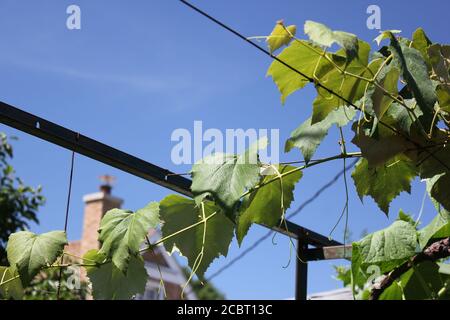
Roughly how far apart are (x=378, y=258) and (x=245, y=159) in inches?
16.1

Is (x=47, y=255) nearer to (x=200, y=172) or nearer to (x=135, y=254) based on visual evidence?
(x=135, y=254)

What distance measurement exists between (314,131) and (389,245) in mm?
363

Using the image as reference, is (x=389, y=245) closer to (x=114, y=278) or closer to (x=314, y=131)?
(x=314, y=131)

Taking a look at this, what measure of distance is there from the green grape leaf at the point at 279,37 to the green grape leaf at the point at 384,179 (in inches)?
13.0

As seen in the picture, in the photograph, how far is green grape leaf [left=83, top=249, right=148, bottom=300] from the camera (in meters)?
1.27

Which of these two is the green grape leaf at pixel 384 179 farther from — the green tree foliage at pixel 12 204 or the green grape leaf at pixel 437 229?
the green tree foliage at pixel 12 204

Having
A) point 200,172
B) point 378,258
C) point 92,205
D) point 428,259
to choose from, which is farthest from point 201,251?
point 92,205

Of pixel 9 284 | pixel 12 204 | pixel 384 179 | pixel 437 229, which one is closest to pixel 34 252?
pixel 9 284

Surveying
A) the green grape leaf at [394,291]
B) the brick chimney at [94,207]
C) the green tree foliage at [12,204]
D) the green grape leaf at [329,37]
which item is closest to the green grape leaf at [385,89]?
the green grape leaf at [329,37]

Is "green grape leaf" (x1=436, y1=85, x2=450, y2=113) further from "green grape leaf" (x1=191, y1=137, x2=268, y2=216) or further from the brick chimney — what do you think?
the brick chimney

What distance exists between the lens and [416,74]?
105 cm

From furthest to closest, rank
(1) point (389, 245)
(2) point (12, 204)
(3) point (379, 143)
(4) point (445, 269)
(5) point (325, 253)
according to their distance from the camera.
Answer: (2) point (12, 204)
(5) point (325, 253)
(4) point (445, 269)
(1) point (389, 245)
(3) point (379, 143)

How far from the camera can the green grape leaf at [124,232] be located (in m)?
1.17

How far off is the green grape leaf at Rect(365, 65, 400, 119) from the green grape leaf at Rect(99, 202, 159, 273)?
400 millimetres
